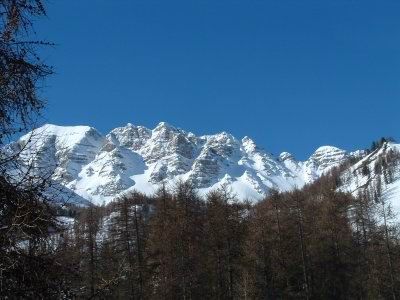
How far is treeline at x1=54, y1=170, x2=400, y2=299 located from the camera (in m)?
32.6

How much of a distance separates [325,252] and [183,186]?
10866mm

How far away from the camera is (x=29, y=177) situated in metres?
4.72

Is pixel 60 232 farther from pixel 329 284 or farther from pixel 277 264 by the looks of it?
pixel 329 284

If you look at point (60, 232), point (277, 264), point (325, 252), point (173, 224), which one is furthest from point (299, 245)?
point (60, 232)

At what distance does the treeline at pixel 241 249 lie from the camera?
32562 mm

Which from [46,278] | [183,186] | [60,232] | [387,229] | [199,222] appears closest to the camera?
[46,278]

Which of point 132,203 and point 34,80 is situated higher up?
point 132,203

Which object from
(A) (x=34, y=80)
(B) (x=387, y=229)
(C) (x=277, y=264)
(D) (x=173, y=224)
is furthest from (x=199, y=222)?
(A) (x=34, y=80)

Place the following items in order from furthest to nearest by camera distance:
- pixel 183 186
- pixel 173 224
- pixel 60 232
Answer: pixel 183 186
pixel 173 224
pixel 60 232

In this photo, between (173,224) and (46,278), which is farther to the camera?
(173,224)

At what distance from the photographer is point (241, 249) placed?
35531 mm

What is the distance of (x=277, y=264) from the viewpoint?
117 ft

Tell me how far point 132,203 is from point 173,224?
7819 millimetres

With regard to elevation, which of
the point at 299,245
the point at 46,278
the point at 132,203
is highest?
the point at 132,203
